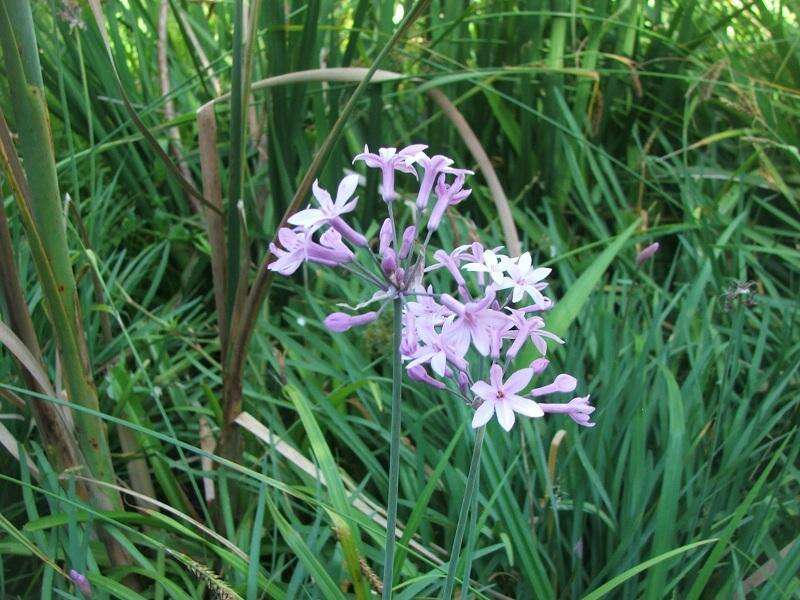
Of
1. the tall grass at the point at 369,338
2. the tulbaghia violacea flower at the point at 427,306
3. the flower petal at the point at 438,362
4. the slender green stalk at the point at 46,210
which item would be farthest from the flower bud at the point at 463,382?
the slender green stalk at the point at 46,210

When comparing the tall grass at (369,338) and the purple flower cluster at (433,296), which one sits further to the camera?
the tall grass at (369,338)

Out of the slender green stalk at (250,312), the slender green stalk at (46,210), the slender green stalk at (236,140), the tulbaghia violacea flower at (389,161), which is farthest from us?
the slender green stalk at (236,140)

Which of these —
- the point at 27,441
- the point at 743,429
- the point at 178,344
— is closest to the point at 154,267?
the point at 178,344

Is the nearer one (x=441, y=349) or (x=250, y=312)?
(x=441, y=349)

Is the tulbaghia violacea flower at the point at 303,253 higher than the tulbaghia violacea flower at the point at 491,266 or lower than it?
higher

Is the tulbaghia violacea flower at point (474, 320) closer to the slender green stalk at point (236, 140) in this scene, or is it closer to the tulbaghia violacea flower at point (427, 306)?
the tulbaghia violacea flower at point (427, 306)

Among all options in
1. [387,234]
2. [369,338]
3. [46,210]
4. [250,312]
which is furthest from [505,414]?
[369,338]

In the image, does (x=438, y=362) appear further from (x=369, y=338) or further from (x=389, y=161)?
(x=369, y=338)
